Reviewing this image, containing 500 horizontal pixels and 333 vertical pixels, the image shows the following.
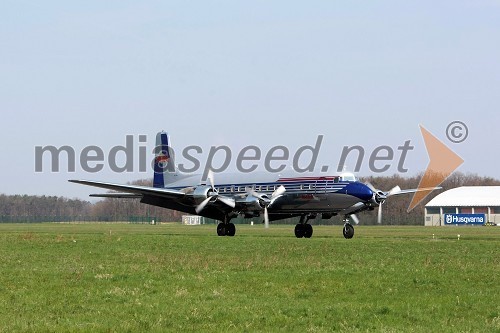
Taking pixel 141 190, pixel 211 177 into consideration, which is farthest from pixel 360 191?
pixel 141 190

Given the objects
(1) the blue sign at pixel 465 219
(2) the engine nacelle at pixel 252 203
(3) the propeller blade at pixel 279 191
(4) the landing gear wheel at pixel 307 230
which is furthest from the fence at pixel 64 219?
(3) the propeller blade at pixel 279 191

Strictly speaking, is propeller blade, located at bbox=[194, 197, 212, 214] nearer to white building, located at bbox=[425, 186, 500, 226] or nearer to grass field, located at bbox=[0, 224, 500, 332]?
grass field, located at bbox=[0, 224, 500, 332]

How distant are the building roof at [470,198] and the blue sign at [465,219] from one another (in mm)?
8873

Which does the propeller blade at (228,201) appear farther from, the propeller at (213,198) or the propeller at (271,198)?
the propeller at (271,198)

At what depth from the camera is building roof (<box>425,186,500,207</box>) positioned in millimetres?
138938

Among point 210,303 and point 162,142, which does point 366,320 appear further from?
point 162,142

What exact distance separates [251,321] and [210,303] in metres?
2.63

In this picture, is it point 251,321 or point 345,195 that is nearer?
point 251,321

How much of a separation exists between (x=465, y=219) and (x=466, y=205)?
37.5 ft

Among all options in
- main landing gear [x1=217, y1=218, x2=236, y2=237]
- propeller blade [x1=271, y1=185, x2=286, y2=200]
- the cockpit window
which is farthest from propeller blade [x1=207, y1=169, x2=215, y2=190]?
the cockpit window

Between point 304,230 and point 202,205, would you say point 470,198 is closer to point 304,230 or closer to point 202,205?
point 304,230

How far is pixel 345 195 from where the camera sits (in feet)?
171

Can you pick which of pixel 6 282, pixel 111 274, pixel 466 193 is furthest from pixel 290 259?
pixel 466 193

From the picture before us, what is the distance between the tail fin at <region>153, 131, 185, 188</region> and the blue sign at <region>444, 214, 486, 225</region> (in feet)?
241
